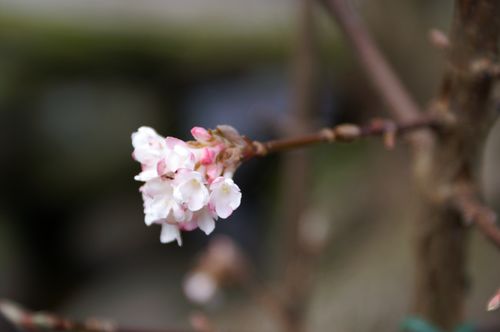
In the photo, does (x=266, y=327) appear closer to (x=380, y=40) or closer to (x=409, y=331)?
(x=409, y=331)

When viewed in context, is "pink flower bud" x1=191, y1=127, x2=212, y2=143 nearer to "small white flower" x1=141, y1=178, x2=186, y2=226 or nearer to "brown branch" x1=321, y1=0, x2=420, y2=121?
"small white flower" x1=141, y1=178, x2=186, y2=226

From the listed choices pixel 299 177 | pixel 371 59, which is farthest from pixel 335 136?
pixel 299 177

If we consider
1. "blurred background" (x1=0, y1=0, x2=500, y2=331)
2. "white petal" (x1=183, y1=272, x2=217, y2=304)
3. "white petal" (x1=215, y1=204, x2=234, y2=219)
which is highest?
"blurred background" (x1=0, y1=0, x2=500, y2=331)

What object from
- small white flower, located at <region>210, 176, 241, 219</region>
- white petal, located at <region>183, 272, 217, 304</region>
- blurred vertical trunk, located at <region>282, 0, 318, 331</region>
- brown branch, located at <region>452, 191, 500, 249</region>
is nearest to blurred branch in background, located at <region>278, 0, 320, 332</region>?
blurred vertical trunk, located at <region>282, 0, 318, 331</region>

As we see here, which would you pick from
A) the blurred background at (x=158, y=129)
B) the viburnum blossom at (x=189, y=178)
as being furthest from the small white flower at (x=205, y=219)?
the blurred background at (x=158, y=129)

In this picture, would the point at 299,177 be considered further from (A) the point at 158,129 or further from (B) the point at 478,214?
(A) the point at 158,129

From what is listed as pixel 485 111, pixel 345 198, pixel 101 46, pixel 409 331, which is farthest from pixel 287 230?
pixel 101 46

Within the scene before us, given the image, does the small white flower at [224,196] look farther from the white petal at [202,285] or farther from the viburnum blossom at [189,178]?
the white petal at [202,285]
